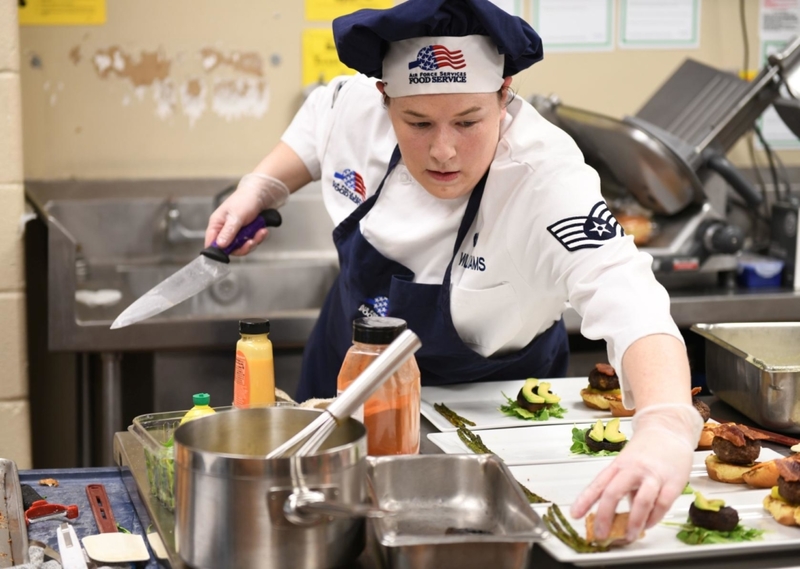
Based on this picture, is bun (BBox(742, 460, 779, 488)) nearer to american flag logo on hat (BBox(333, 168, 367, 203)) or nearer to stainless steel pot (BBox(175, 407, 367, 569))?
stainless steel pot (BBox(175, 407, 367, 569))

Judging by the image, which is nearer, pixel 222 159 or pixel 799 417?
pixel 799 417

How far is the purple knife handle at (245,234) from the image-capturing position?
1934 mm

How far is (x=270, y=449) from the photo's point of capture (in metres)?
1.19

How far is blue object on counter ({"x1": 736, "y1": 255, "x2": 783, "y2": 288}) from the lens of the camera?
9.50 ft

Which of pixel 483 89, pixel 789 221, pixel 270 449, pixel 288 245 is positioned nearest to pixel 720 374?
pixel 483 89

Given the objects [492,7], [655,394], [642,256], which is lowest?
[655,394]

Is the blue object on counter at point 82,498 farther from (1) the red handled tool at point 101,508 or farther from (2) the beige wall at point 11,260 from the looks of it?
(2) the beige wall at point 11,260

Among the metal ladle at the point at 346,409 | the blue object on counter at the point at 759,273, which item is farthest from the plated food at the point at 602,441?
the blue object on counter at the point at 759,273

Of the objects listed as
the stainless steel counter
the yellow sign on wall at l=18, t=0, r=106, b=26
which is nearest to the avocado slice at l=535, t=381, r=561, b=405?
the stainless steel counter

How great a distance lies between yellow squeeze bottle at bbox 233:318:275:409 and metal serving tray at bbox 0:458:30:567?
350 millimetres

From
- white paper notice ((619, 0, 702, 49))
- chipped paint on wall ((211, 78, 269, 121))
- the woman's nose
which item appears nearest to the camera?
the woman's nose

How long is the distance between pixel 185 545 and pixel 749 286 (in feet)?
7.42

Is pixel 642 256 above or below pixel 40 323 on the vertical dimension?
above

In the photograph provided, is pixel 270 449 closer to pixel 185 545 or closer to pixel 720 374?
pixel 185 545
